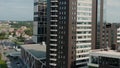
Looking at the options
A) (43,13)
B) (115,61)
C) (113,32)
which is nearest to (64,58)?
(115,61)

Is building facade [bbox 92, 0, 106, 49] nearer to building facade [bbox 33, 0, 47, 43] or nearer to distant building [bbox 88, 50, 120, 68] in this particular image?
distant building [bbox 88, 50, 120, 68]

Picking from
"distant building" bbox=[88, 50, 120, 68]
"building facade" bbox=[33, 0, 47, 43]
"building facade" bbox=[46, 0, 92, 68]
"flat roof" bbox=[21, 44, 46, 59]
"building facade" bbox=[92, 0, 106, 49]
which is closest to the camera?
"distant building" bbox=[88, 50, 120, 68]

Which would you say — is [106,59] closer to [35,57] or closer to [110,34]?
[35,57]

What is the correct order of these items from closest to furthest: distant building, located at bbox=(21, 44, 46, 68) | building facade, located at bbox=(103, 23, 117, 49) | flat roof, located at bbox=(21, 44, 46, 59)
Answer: distant building, located at bbox=(21, 44, 46, 68)
flat roof, located at bbox=(21, 44, 46, 59)
building facade, located at bbox=(103, 23, 117, 49)

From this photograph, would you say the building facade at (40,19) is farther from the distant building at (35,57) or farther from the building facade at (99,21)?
the building facade at (99,21)

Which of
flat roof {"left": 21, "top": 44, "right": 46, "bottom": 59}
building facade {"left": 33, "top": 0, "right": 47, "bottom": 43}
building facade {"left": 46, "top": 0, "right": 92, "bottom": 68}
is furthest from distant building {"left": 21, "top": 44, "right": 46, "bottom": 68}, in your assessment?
building facade {"left": 33, "top": 0, "right": 47, "bottom": 43}

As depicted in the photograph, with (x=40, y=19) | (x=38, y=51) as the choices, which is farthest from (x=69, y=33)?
(x=40, y=19)
